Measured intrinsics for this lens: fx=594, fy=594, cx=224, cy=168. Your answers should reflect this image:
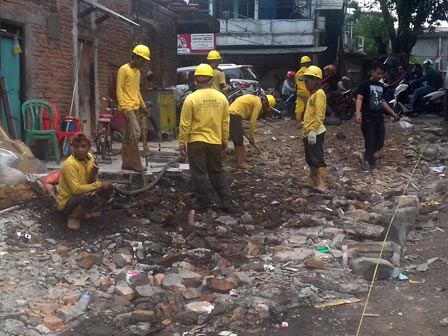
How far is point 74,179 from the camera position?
5559 mm

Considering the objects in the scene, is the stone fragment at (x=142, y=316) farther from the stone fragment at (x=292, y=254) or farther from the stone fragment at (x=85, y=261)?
the stone fragment at (x=292, y=254)

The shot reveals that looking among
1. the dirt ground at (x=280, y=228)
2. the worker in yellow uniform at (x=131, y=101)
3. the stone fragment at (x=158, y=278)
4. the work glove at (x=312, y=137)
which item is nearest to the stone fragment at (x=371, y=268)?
the dirt ground at (x=280, y=228)

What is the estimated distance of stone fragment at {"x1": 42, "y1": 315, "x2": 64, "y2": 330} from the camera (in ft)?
13.3

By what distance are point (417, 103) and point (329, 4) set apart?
13634mm

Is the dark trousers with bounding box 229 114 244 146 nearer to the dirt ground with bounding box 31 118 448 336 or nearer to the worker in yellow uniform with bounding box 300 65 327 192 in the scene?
the dirt ground with bounding box 31 118 448 336

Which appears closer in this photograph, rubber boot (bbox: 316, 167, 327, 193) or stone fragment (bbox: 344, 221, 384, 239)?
stone fragment (bbox: 344, 221, 384, 239)

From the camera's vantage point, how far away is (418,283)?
481 cm

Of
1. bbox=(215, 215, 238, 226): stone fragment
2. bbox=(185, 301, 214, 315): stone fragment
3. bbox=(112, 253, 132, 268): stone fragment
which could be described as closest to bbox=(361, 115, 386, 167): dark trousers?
bbox=(215, 215, 238, 226): stone fragment

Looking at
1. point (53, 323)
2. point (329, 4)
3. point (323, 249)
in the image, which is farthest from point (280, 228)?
point (329, 4)

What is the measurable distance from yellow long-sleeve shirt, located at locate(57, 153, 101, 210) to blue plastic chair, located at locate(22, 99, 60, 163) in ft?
10.2

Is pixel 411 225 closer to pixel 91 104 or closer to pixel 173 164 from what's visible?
pixel 173 164

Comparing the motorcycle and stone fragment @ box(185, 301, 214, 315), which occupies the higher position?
the motorcycle

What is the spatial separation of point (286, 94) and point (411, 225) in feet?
47.5

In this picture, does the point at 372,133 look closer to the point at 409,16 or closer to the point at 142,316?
the point at 142,316
